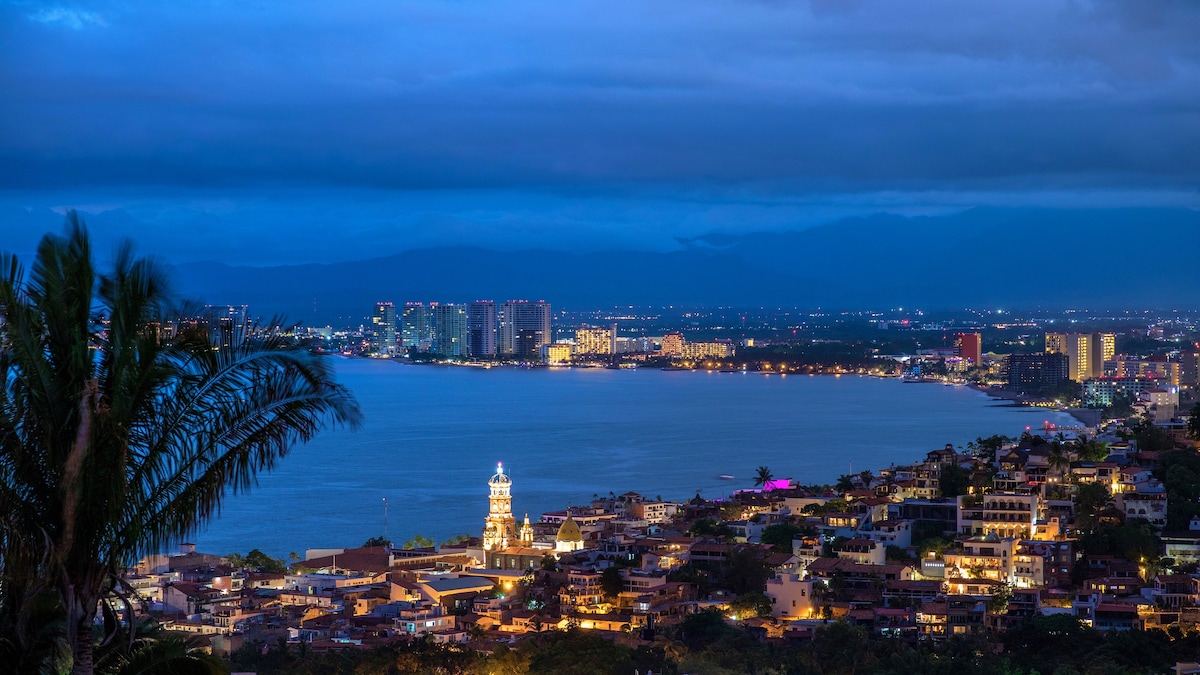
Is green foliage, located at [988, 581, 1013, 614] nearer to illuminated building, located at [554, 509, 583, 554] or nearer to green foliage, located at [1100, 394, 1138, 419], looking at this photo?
illuminated building, located at [554, 509, 583, 554]

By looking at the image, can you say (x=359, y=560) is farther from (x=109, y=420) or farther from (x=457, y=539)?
(x=109, y=420)

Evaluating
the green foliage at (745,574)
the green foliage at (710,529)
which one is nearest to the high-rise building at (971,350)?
the green foliage at (710,529)

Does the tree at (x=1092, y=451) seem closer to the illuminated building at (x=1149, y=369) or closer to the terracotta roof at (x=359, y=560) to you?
the terracotta roof at (x=359, y=560)

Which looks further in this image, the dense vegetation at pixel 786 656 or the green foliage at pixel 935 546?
the green foliage at pixel 935 546

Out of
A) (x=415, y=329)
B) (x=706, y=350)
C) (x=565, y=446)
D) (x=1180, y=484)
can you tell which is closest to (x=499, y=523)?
(x=1180, y=484)

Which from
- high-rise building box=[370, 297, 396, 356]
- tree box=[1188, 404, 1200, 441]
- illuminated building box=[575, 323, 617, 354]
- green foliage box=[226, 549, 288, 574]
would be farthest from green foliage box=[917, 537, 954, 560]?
high-rise building box=[370, 297, 396, 356]

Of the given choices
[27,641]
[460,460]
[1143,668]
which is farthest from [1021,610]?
[460,460]
